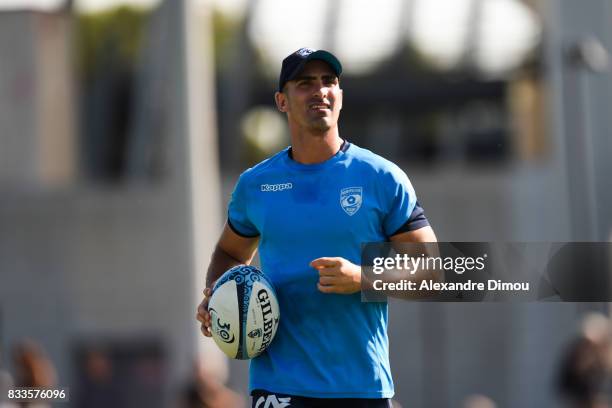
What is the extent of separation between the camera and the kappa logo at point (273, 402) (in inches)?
190

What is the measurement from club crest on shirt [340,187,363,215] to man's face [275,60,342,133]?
265mm

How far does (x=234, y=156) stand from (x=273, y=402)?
16090 millimetres

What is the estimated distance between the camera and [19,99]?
70.7 feet

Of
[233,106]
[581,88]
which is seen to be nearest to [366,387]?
[581,88]

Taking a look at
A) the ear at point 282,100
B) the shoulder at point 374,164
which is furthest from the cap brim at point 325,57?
the shoulder at point 374,164

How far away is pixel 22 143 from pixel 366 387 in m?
17.8

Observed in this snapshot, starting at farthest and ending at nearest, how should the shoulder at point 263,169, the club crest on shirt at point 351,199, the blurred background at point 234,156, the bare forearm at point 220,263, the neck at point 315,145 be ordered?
1. the blurred background at point 234,156
2. the bare forearm at point 220,263
3. the shoulder at point 263,169
4. the neck at point 315,145
5. the club crest on shirt at point 351,199

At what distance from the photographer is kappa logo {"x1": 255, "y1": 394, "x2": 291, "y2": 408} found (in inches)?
190

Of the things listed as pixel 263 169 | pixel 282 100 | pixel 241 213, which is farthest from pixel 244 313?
pixel 282 100

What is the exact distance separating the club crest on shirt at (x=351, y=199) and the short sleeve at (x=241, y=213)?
0.47m

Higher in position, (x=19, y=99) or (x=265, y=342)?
(x=19, y=99)

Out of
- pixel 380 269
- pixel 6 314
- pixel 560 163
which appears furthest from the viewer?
pixel 6 314

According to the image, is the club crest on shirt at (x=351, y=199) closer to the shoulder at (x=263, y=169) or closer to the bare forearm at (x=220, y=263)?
the shoulder at (x=263, y=169)

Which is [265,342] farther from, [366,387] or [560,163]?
[560,163]
